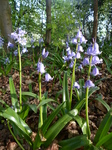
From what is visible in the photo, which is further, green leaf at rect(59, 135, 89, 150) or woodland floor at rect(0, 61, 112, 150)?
woodland floor at rect(0, 61, 112, 150)

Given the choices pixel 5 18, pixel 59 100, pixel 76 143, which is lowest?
pixel 76 143

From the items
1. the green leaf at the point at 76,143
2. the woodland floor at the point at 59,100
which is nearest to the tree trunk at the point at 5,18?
the woodland floor at the point at 59,100

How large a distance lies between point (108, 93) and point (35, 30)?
4930 mm

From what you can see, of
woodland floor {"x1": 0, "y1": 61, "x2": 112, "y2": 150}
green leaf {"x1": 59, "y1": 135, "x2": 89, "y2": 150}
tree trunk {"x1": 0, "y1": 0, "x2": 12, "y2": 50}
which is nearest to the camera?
green leaf {"x1": 59, "y1": 135, "x2": 89, "y2": 150}

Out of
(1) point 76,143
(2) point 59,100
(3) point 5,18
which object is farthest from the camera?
(3) point 5,18

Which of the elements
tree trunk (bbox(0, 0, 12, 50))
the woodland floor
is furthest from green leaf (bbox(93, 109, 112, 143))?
→ tree trunk (bbox(0, 0, 12, 50))

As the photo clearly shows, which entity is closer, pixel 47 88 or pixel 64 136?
pixel 64 136

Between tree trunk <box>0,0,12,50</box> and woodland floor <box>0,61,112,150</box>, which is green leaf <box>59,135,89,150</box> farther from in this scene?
tree trunk <box>0,0,12,50</box>

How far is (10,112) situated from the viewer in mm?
1506

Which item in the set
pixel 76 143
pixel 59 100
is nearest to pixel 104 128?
pixel 76 143

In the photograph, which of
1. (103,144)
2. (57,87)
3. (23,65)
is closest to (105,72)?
(57,87)

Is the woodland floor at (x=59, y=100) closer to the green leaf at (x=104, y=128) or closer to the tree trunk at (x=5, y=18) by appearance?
the green leaf at (x=104, y=128)

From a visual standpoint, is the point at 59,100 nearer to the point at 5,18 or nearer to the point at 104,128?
the point at 104,128

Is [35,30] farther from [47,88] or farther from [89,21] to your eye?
[89,21]
